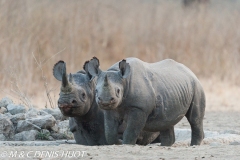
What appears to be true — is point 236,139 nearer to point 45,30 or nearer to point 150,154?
point 150,154

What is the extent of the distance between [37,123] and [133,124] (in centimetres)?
186

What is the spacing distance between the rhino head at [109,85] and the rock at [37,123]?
1.54 metres

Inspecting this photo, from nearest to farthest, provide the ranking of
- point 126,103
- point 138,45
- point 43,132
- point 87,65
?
point 126,103
point 87,65
point 43,132
point 138,45

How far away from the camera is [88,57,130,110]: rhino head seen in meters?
6.38

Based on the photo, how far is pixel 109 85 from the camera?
6395mm

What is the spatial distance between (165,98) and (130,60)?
1.82 feet

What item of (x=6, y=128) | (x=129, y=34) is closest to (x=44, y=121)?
(x=6, y=128)

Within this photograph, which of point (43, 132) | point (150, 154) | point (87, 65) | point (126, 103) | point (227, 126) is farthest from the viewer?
point (227, 126)

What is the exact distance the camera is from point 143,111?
680cm

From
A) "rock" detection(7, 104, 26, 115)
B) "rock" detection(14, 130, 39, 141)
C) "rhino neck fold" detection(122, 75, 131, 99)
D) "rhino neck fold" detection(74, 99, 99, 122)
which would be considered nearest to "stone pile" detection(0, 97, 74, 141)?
"rock" detection(14, 130, 39, 141)

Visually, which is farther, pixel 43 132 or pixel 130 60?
pixel 43 132

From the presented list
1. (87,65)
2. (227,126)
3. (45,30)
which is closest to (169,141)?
(87,65)

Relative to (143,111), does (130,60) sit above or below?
above

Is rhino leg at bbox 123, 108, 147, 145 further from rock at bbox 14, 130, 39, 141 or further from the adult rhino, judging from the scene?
rock at bbox 14, 130, 39, 141
